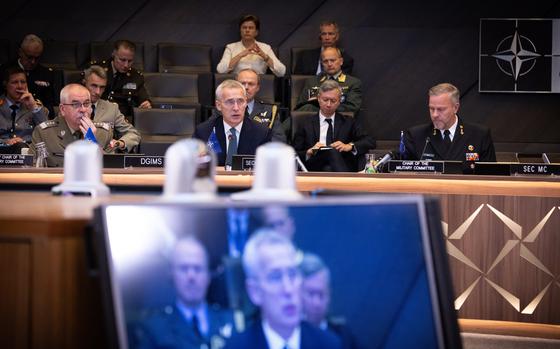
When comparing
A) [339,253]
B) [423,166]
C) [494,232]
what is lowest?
[494,232]

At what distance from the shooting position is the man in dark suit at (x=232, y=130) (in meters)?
5.41

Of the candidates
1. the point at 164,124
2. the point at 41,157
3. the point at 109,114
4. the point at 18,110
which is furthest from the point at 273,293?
the point at 164,124

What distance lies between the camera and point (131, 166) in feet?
15.2

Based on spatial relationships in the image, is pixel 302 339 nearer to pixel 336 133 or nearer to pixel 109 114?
pixel 109 114

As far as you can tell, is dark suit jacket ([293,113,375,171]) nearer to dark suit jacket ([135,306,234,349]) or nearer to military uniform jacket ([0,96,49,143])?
military uniform jacket ([0,96,49,143])

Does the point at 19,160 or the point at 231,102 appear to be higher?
the point at 231,102

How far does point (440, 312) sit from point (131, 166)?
348cm

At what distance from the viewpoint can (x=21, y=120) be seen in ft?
21.2

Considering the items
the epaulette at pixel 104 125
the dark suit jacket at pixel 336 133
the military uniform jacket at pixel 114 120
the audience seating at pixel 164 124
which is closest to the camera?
the epaulette at pixel 104 125

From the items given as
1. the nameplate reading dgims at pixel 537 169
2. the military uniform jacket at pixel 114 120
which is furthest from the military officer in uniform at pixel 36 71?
the nameplate reading dgims at pixel 537 169

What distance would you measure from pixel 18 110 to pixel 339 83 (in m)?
2.36

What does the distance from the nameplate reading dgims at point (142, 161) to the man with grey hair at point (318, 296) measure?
3.50 metres

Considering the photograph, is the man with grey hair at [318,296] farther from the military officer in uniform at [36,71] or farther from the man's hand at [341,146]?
the military officer in uniform at [36,71]

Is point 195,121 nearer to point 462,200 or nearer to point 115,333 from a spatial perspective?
point 462,200
